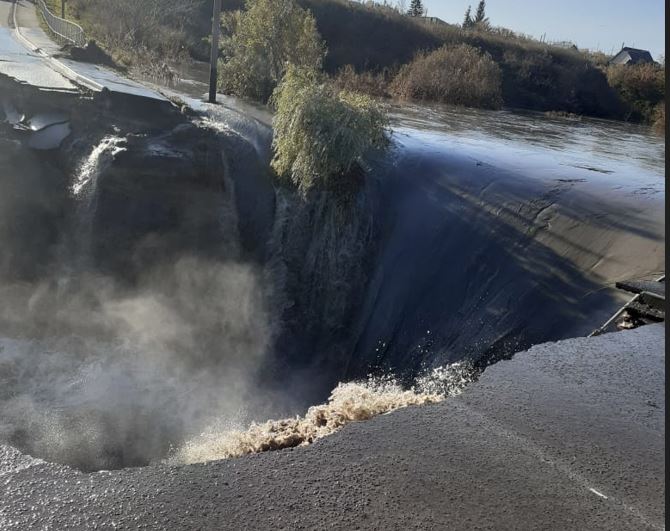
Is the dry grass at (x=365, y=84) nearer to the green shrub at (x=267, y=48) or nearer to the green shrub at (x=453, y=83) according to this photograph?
the green shrub at (x=453, y=83)

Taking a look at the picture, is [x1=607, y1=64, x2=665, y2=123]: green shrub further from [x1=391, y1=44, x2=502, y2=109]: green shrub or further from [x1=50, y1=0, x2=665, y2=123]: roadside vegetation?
[x1=391, y1=44, x2=502, y2=109]: green shrub

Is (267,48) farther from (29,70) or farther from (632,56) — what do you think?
(632,56)

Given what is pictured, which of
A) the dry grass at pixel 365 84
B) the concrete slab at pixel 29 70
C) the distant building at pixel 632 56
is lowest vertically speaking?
the concrete slab at pixel 29 70

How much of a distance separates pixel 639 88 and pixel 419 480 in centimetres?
3517

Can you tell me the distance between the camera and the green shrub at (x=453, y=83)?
82.3 ft

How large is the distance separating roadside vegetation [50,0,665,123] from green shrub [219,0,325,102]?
0.11 feet

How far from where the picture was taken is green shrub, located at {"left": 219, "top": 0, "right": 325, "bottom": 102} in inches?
706

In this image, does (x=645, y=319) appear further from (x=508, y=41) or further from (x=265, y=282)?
(x=508, y=41)

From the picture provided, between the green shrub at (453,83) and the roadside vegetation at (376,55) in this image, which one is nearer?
the roadside vegetation at (376,55)

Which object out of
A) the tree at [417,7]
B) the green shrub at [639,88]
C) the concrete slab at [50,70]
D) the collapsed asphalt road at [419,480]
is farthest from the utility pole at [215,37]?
the tree at [417,7]

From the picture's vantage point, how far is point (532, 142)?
602 inches

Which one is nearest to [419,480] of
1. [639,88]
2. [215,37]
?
[215,37]

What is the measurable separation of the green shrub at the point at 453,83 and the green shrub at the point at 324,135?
15.2 metres

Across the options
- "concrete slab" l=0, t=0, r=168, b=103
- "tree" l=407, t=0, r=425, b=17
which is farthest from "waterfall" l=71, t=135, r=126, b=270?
"tree" l=407, t=0, r=425, b=17
